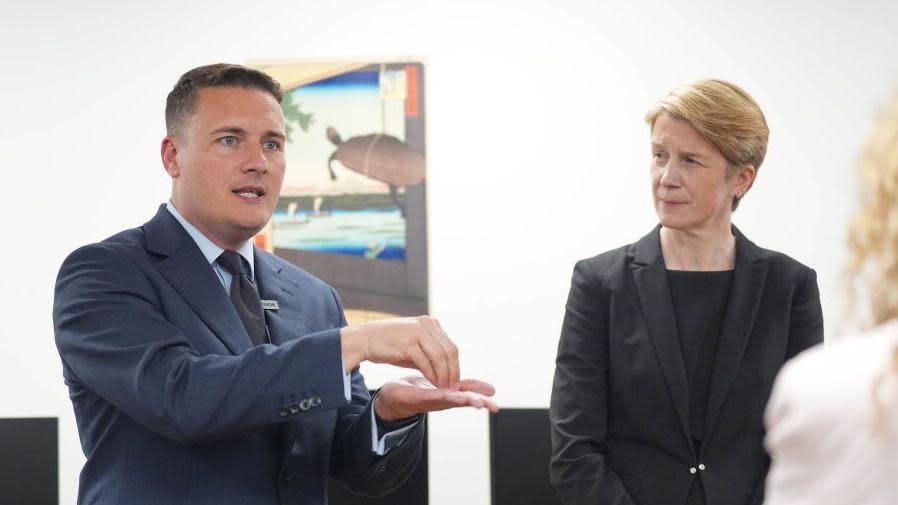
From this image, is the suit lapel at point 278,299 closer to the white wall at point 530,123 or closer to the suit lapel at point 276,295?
the suit lapel at point 276,295

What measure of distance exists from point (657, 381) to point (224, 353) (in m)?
1.02

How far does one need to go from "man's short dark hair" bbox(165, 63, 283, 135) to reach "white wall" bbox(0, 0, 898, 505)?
2.48m

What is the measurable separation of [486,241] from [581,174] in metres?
0.50

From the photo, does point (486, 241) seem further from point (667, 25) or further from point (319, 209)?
point (667, 25)

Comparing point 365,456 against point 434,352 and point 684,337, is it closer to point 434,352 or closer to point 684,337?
point 434,352

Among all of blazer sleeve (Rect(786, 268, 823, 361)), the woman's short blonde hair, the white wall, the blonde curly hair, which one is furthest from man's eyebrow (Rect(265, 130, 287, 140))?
the white wall

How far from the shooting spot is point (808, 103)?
185 inches

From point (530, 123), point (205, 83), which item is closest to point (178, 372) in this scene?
point (205, 83)

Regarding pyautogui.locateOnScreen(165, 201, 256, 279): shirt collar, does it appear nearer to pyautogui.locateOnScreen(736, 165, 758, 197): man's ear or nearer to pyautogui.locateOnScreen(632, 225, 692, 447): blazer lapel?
pyautogui.locateOnScreen(632, 225, 692, 447): blazer lapel

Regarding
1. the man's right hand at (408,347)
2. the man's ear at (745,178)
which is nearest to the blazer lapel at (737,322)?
the man's ear at (745,178)

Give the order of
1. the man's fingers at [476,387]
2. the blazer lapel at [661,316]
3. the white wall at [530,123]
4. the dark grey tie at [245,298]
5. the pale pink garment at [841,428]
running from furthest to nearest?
the white wall at [530,123] → the blazer lapel at [661,316] → the dark grey tie at [245,298] → the man's fingers at [476,387] → the pale pink garment at [841,428]

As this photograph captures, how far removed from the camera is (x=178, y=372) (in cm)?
183

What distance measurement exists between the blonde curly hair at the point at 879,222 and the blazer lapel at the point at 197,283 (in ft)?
4.35

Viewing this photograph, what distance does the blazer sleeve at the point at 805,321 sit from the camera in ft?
8.45
